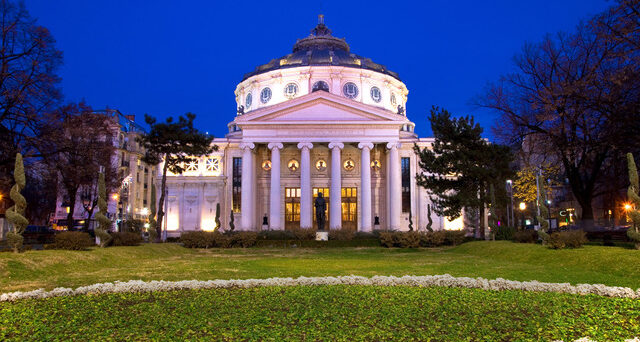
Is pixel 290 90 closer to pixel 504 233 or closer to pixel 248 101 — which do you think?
pixel 248 101

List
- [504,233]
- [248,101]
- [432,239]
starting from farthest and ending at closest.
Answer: [248,101] < [432,239] < [504,233]

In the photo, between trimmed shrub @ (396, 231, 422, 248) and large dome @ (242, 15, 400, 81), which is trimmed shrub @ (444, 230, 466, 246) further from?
large dome @ (242, 15, 400, 81)

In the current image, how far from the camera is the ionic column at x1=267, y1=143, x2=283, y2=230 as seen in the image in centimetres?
5709

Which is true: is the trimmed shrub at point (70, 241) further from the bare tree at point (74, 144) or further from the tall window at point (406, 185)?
the tall window at point (406, 185)

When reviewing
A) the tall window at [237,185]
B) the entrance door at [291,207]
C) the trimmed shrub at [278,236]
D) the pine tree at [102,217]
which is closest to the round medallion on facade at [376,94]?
the entrance door at [291,207]

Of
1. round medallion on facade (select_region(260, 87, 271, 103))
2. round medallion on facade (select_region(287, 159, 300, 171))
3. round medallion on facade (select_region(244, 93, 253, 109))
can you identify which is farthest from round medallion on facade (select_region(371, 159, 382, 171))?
round medallion on facade (select_region(244, 93, 253, 109))

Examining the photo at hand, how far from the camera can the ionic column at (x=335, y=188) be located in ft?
188

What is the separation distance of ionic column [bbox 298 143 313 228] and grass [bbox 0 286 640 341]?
44178mm

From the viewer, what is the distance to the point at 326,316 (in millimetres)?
10469

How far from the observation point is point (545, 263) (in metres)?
22.1

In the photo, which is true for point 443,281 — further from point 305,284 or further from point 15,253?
point 15,253

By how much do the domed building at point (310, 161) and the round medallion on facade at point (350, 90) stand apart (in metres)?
0.16

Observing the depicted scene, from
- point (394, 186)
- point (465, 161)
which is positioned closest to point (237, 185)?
point (394, 186)

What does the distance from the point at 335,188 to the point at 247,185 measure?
33.1 feet
